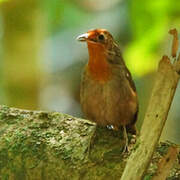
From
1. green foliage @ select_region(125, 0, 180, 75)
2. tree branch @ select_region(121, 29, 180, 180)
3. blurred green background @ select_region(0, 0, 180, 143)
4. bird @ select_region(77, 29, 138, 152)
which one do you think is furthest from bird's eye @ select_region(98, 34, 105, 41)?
tree branch @ select_region(121, 29, 180, 180)

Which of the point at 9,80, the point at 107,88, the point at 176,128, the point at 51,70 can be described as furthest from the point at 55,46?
the point at 107,88

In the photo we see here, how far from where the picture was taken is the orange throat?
101 inches

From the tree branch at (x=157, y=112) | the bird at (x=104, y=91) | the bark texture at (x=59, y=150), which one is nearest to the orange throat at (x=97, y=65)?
the bird at (x=104, y=91)

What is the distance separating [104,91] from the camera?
2533 millimetres

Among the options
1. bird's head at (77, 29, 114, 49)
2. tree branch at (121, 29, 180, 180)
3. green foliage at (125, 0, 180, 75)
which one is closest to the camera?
tree branch at (121, 29, 180, 180)

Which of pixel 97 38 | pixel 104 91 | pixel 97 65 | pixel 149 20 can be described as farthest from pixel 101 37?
pixel 149 20

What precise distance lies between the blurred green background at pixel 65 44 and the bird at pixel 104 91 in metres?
0.11

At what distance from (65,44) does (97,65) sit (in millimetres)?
3012

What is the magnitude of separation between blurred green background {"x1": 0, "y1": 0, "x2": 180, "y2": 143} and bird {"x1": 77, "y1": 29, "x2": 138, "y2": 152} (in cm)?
11

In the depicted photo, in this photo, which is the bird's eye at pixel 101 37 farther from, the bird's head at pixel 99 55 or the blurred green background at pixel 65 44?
the blurred green background at pixel 65 44

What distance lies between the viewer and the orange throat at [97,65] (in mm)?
2557

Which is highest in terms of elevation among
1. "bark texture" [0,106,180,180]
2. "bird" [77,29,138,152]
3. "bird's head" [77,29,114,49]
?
"bird's head" [77,29,114,49]

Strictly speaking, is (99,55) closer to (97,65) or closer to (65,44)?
(97,65)

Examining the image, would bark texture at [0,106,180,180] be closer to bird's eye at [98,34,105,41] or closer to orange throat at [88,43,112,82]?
orange throat at [88,43,112,82]
